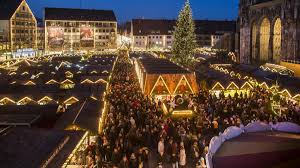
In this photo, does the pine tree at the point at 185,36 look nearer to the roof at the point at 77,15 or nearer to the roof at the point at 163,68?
the roof at the point at 163,68

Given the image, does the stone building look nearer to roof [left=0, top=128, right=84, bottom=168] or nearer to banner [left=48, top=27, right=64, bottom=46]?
roof [left=0, top=128, right=84, bottom=168]

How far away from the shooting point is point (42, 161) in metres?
10.1

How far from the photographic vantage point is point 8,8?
90.8 m

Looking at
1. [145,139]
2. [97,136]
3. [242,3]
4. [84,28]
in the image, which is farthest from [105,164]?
[84,28]

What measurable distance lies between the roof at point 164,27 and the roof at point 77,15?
769cm

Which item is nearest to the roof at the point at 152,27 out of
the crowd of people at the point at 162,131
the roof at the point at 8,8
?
the roof at the point at 8,8

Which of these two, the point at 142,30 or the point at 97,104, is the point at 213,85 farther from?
the point at 142,30

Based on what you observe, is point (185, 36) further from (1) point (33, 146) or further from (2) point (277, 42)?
(1) point (33, 146)

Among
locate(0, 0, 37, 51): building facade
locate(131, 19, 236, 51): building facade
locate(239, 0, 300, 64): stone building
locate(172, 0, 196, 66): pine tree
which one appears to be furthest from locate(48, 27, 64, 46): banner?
locate(172, 0, 196, 66): pine tree

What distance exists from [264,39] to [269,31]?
2052mm

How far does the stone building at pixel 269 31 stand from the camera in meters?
44.6

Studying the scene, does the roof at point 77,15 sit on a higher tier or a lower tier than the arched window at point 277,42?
higher

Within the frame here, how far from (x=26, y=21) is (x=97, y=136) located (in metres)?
85.0

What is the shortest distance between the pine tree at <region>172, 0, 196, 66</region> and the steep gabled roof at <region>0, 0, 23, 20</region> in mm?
50294
